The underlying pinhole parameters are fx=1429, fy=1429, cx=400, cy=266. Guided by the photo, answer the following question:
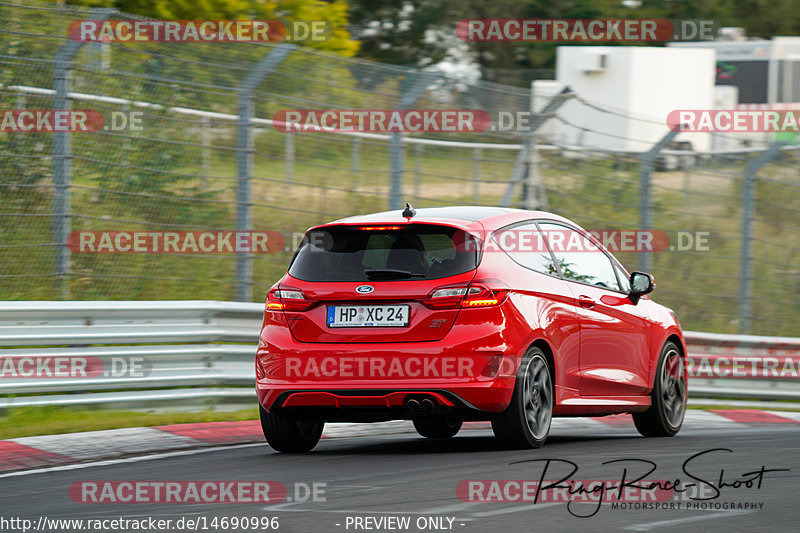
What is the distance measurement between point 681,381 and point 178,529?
19.1 ft

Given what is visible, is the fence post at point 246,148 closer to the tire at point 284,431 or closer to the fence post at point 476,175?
the fence post at point 476,175

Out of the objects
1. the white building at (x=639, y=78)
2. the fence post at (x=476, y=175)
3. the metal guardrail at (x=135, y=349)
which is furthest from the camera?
the white building at (x=639, y=78)

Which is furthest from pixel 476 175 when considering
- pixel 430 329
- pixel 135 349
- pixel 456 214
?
pixel 430 329

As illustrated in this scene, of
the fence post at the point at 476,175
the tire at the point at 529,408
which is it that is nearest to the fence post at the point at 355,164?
the fence post at the point at 476,175

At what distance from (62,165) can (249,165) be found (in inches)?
68.2

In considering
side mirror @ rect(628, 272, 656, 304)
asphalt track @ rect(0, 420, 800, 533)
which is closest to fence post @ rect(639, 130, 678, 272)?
asphalt track @ rect(0, 420, 800, 533)

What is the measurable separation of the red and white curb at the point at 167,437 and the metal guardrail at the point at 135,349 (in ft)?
2.53

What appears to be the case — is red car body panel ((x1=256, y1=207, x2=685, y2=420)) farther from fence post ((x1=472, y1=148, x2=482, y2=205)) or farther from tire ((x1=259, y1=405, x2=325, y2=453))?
fence post ((x1=472, y1=148, x2=482, y2=205))

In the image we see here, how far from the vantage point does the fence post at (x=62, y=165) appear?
1230cm

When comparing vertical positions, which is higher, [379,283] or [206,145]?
[206,145]

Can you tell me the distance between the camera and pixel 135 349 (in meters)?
11.6

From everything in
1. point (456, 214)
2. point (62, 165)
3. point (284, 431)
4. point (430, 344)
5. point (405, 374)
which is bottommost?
point (284, 431)

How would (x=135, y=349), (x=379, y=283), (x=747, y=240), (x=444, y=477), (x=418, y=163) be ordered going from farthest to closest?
(x=747, y=240)
(x=418, y=163)
(x=135, y=349)
(x=379, y=283)
(x=444, y=477)

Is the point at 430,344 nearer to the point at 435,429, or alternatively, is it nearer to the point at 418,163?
the point at 435,429
